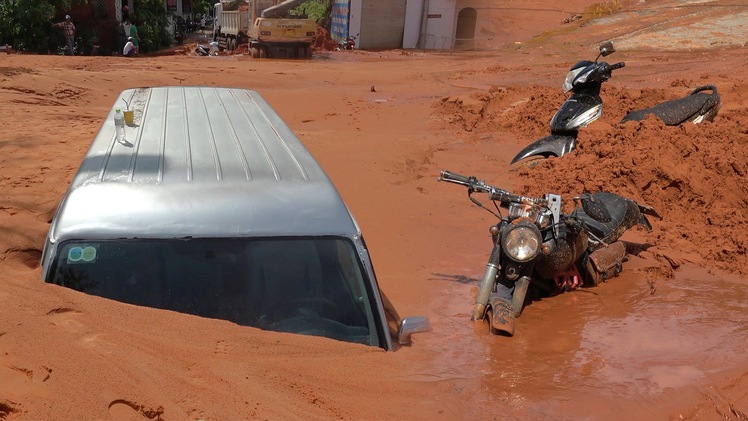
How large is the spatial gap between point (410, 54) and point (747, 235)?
23.5m

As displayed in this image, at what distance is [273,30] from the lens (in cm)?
2697

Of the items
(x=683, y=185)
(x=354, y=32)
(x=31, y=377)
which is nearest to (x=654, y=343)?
(x=683, y=185)

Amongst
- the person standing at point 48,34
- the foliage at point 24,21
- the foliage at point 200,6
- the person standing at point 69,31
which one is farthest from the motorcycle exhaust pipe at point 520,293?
the foliage at point 200,6

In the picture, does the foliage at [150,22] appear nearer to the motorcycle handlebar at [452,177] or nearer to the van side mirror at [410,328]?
the motorcycle handlebar at [452,177]

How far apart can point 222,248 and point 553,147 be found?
6.95 meters

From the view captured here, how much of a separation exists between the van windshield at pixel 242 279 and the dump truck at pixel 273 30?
2465cm

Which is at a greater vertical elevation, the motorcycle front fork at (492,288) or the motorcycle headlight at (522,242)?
the motorcycle headlight at (522,242)

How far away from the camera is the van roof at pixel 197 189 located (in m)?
3.15

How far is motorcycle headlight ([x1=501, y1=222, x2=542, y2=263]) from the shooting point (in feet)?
16.6

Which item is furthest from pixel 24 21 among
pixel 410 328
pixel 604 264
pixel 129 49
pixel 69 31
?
pixel 410 328

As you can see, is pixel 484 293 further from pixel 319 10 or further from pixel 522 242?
pixel 319 10

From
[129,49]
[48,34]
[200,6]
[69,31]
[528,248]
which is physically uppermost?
[528,248]

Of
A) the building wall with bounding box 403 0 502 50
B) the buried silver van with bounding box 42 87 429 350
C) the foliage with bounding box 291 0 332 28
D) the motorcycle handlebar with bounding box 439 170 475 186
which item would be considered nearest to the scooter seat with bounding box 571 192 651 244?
the motorcycle handlebar with bounding box 439 170 475 186

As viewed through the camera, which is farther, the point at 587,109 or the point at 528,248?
the point at 587,109
